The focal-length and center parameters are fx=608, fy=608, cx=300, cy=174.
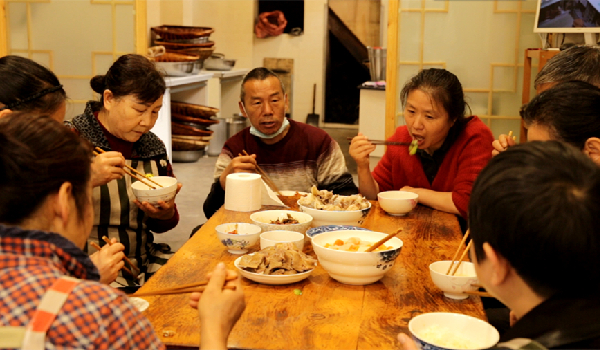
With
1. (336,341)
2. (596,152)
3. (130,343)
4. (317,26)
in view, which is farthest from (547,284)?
(317,26)

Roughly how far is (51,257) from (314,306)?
2.40 ft

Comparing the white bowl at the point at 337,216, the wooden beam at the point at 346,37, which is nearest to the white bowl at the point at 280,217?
the white bowl at the point at 337,216

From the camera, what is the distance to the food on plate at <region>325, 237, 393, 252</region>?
1809 millimetres

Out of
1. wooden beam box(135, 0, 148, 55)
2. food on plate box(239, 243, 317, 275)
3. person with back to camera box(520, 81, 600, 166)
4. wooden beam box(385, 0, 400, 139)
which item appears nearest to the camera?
food on plate box(239, 243, 317, 275)

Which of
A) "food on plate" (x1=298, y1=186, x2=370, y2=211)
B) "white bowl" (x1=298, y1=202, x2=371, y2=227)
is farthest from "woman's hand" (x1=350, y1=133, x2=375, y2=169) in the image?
"white bowl" (x1=298, y1=202, x2=371, y2=227)

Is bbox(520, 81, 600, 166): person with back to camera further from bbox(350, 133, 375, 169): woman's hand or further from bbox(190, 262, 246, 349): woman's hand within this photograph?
bbox(190, 262, 246, 349): woman's hand

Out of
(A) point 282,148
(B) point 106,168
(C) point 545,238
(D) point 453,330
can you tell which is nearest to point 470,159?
(A) point 282,148

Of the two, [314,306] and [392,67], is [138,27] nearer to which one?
[392,67]

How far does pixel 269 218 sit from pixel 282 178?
0.81 meters

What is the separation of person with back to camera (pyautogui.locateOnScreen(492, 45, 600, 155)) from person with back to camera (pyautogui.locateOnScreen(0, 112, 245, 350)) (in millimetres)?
1619

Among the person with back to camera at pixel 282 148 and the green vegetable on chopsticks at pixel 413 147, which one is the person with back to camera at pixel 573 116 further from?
the person with back to camera at pixel 282 148

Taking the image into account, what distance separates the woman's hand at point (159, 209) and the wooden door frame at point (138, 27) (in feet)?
10.1

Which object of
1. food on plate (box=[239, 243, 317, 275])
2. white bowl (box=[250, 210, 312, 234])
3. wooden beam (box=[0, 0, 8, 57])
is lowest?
food on plate (box=[239, 243, 317, 275])

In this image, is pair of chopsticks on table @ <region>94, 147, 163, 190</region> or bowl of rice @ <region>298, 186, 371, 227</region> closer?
bowl of rice @ <region>298, 186, 371, 227</region>
